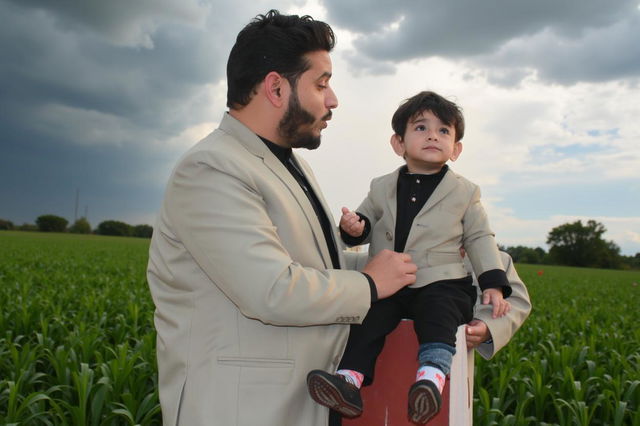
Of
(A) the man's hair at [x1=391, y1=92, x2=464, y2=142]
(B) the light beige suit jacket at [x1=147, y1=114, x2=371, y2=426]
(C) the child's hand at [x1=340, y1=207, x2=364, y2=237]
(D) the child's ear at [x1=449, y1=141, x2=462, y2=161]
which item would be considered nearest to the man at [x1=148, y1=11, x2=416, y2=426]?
(B) the light beige suit jacket at [x1=147, y1=114, x2=371, y2=426]

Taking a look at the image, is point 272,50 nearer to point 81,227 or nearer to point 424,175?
point 424,175

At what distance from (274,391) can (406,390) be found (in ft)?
1.59

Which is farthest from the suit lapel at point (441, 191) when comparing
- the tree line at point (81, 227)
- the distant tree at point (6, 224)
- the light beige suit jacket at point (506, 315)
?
the distant tree at point (6, 224)

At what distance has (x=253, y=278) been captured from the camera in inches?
56.1

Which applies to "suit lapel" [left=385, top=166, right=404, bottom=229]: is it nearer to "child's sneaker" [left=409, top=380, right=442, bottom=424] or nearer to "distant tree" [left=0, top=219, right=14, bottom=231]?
"child's sneaker" [left=409, top=380, right=442, bottom=424]

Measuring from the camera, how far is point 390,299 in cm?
200

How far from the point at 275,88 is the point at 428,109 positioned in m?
0.81

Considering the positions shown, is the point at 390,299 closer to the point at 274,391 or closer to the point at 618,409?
the point at 274,391

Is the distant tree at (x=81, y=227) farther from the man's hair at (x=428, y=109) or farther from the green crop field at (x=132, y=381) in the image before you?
the man's hair at (x=428, y=109)

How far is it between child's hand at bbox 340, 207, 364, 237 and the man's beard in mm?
385

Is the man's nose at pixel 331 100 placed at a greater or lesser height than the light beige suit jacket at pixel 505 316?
greater

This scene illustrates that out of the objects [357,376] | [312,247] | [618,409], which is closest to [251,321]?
[312,247]

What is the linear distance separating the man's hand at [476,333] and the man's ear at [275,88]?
1.10m

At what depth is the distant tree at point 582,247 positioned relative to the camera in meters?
82.8
